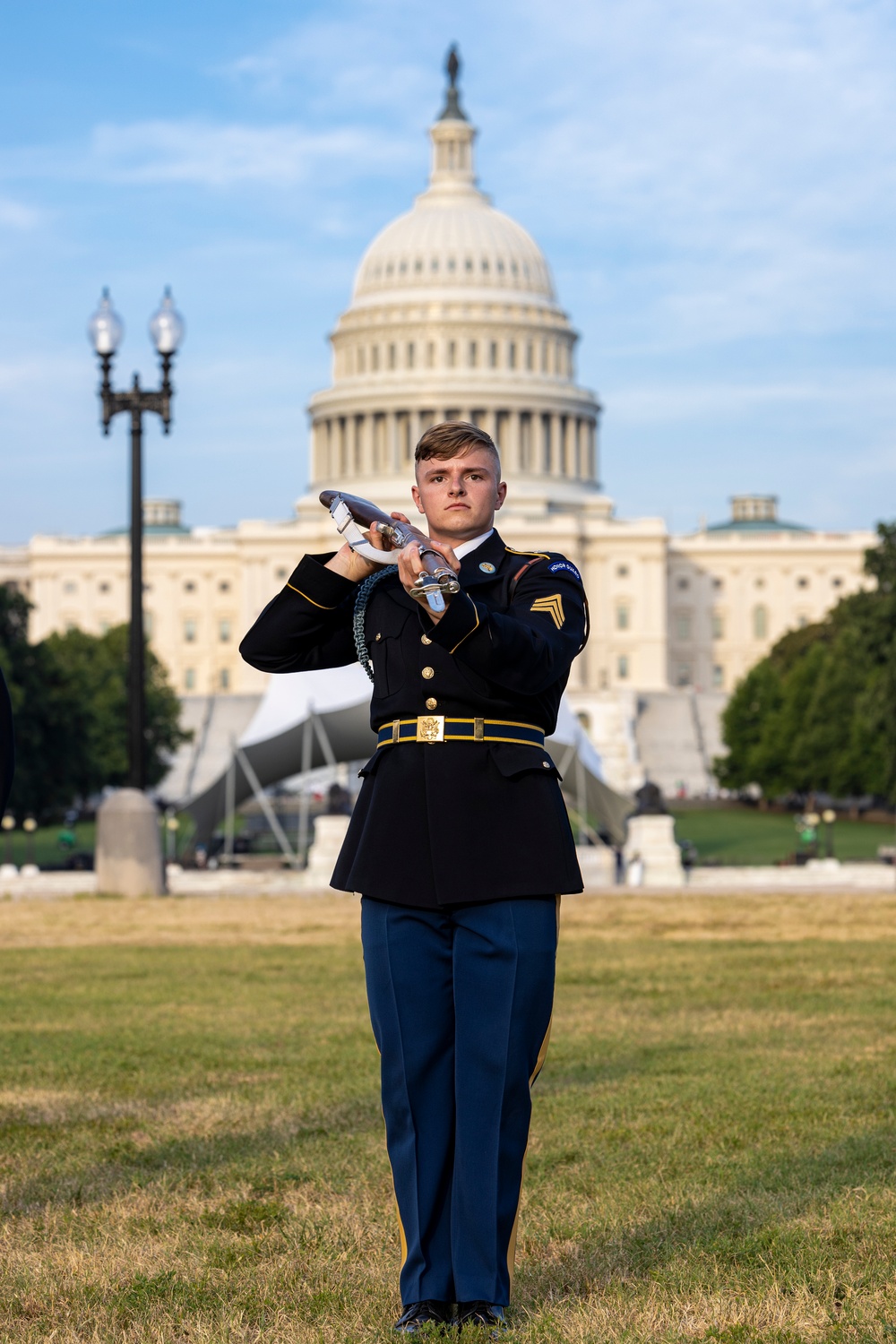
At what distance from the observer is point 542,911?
208 inches

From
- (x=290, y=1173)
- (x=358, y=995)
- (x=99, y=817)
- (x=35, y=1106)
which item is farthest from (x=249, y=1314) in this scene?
(x=99, y=817)

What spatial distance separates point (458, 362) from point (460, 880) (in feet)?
399

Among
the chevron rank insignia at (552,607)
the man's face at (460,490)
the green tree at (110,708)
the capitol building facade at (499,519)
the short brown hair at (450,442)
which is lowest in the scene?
the chevron rank insignia at (552,607)

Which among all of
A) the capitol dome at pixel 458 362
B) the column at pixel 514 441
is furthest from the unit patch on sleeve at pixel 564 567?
the column at pixel 514 441

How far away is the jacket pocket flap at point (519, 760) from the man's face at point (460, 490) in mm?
572

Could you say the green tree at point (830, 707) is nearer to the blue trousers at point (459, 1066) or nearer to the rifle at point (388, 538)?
the blue trousers at point (459, 1066)

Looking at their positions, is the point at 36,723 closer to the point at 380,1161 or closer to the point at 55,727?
the point at 55,727

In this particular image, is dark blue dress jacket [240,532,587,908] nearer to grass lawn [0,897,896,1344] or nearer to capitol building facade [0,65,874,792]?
grass lawn [0,897,896,1344]

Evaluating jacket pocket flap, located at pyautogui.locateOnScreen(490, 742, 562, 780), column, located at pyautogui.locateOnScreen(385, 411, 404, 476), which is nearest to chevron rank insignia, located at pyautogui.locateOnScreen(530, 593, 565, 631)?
jacket pocket flap, located at pyautogui.locateOnScreen(490, 742, 562, 780)

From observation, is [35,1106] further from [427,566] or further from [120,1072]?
[427,566]

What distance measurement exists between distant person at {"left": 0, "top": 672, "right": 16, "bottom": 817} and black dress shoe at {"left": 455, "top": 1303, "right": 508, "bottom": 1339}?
5.84 feet

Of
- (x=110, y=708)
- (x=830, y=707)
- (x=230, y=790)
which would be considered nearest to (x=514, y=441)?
(x=110, y=708)

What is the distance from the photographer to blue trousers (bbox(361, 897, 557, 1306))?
17.2ft

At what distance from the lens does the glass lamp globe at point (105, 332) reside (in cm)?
2417
